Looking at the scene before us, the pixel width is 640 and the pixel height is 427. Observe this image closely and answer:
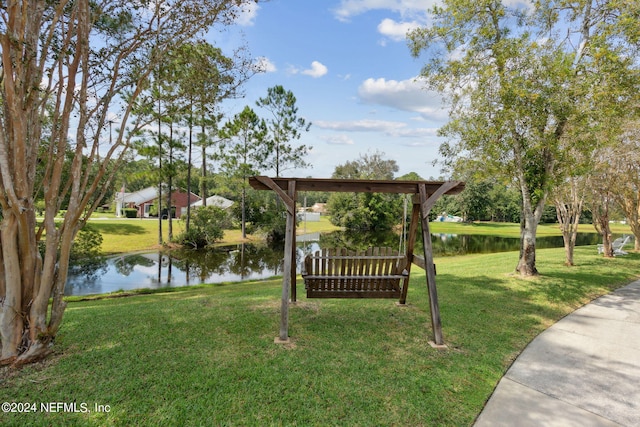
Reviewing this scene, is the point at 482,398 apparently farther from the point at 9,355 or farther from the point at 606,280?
the point at 606,280

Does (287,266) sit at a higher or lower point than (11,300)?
higher

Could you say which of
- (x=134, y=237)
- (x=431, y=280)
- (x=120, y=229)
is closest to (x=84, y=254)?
(x=134, y=237)

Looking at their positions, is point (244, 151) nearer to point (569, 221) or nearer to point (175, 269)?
point (175, 269)

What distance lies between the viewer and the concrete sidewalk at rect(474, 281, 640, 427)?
9.87ft

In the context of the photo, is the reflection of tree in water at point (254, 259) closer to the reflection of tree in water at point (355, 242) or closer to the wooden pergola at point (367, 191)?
the reflection of tree in water at point (355, 242)

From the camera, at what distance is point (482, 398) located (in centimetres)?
325

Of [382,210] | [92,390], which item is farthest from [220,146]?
[92,390]

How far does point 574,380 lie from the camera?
365 cm

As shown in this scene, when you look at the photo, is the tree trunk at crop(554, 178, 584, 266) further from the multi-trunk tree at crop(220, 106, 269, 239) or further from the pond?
the multi-trunk tree at crop(220, 106, 269, 239)

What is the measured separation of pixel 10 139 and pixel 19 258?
1.31m

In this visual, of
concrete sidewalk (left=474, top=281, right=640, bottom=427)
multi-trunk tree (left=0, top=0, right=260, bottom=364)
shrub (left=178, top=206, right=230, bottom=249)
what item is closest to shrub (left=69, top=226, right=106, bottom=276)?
shrub (left=178, top=206, right=230, bottom=249)

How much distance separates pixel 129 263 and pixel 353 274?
595 inches

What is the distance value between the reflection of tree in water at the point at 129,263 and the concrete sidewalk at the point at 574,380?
48.1 ft

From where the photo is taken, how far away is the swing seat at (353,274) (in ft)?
16.8
